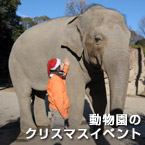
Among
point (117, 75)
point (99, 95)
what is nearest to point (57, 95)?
point (117, 75)

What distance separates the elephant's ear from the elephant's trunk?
26.9 inches

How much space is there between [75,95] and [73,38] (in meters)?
0.91

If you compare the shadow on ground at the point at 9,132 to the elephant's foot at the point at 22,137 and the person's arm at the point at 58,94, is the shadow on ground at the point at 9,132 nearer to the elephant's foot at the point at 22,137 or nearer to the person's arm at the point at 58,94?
the elephant's foot at the point at 22,137

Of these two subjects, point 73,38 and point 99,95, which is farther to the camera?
point 99,95

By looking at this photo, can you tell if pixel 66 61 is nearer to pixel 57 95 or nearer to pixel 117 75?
pixel 57 95

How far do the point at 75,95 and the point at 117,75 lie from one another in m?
1.03

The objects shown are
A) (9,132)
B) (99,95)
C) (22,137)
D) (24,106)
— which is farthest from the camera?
(9,132)

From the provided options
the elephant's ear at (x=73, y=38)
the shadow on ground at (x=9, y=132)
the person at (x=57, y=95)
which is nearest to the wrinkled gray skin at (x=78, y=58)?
the elephant's ear at (x=73, y=38)

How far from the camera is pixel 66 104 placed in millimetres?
2725

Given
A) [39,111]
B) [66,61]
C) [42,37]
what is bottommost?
[39,111]

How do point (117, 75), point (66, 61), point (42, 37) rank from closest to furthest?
point (117, 75), point (66, 61), point (42, 37)

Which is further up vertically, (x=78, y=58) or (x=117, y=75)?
(x=78, y=58)

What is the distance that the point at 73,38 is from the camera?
334 centimetres

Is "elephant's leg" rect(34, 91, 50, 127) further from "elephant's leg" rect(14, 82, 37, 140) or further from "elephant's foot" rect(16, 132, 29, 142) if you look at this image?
"elephant's foot" rect(16, 132, 29, 142)
